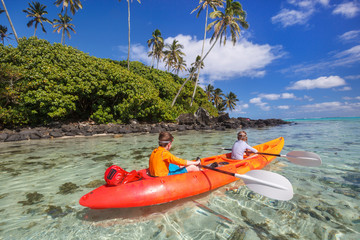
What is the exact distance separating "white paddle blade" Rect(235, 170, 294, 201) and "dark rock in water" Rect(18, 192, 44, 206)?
458 cm

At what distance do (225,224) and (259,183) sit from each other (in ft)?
3.77

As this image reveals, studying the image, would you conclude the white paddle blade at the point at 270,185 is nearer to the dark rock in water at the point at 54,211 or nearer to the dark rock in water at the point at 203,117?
the dark rock in water at the point at 54,211

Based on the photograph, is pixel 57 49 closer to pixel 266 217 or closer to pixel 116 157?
pixel 116 157

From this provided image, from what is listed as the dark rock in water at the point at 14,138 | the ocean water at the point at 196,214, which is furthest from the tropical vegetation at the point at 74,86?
the ocean water at the point at 196,214

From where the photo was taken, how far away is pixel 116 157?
744cm

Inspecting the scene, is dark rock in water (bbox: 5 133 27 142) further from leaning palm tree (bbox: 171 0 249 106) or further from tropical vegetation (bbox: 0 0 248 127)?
leaning palm tree (bbox: 171 0 249 106)

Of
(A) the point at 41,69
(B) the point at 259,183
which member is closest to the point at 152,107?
(A) the point at 41,69

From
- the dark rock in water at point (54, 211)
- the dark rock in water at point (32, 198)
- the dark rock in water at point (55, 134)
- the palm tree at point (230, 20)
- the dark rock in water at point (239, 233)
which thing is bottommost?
the dark rock in water at point (32, 198)

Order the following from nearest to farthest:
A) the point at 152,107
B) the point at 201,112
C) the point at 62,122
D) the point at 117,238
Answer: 1. the point at 117,238
2. the point at 62,122
3. the point at 152,107
4. the point at 201,112

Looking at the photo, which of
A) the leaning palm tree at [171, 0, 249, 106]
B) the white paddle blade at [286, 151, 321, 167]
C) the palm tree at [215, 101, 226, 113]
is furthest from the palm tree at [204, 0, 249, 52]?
the palm tree at [215, 101, 226, 113]

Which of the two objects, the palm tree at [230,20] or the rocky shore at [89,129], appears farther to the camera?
the palm tree at [230,20]

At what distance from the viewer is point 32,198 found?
373 cm

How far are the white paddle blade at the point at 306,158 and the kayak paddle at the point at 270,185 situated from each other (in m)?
2.47

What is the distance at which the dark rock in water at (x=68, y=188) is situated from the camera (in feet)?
13.4
